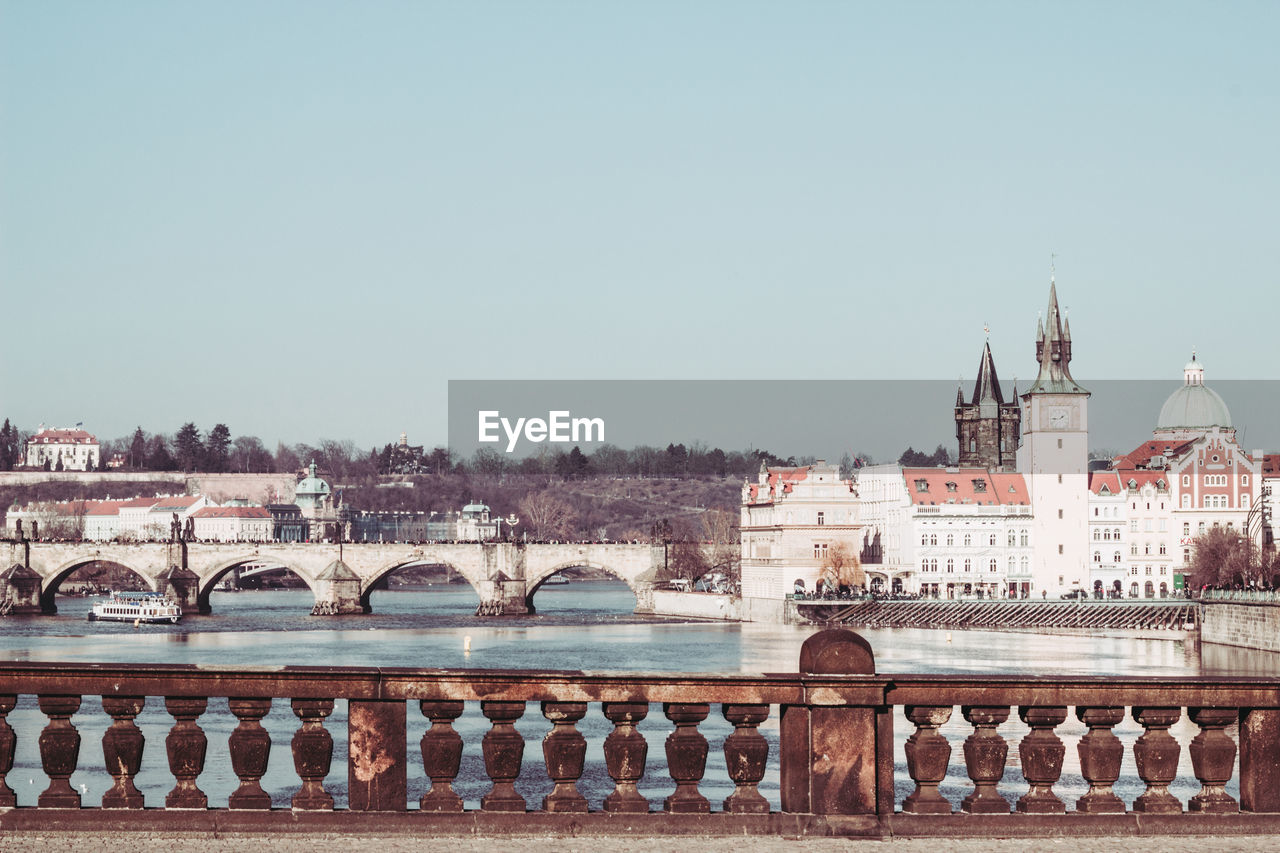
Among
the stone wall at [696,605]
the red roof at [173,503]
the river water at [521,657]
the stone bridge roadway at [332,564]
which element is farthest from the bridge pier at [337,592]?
the red roof at [173,503]

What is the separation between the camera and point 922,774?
895 centimetres

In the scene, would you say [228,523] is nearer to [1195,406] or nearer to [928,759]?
[1195,406]

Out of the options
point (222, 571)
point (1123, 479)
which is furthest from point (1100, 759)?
point (222, 571)

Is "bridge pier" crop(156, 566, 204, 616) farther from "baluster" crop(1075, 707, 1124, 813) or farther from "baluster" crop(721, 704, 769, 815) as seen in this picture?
"baluster" crop(1075, 707, 1124, 813)

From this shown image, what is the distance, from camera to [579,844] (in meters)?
8.65

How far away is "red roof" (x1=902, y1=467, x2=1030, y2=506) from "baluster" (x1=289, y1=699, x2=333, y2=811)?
9788 cm

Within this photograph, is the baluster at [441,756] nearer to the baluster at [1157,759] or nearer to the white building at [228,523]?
the baluster at [1157,759]

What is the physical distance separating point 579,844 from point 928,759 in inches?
65.4

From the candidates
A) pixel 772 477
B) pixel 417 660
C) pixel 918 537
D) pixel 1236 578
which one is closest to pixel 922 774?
pixel 417 660

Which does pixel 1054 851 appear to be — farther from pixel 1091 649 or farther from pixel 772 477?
pixel 772 477

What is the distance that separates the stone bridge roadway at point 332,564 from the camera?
114 meters

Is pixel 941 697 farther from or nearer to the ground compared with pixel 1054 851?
farther from the ground

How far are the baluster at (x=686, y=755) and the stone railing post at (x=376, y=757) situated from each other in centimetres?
124

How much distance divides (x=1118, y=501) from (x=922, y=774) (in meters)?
101
